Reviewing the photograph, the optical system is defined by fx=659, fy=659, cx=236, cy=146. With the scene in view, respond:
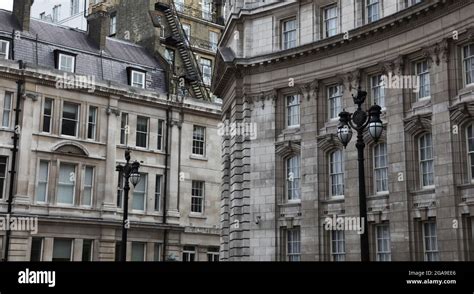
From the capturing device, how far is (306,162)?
31.8 meters

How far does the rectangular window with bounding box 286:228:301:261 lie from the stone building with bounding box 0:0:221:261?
15779mm

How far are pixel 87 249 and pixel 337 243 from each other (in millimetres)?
19480

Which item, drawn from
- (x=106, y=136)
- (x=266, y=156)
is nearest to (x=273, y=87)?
(x=266, y=156)

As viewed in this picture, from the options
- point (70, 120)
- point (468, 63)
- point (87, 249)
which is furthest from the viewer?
point (70, 120)

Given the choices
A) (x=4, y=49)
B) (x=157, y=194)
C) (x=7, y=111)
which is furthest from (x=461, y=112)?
(x=4, y=49)

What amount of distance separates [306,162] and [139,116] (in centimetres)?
1911

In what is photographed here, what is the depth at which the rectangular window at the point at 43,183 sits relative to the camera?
1650 inches

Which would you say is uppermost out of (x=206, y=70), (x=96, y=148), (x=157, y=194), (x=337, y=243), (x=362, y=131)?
(x=206, y=70)

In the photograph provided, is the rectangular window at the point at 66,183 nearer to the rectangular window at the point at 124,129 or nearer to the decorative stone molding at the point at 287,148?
the rectangular window at the point at 124,129

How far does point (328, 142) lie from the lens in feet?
102

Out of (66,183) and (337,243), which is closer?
(337,243)

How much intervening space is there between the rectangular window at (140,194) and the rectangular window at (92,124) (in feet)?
15.1

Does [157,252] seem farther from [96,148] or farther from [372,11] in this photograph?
[372,11]

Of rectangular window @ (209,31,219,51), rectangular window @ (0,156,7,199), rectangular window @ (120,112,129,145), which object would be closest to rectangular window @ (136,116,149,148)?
rectangular window @ (120,112,129,145)
